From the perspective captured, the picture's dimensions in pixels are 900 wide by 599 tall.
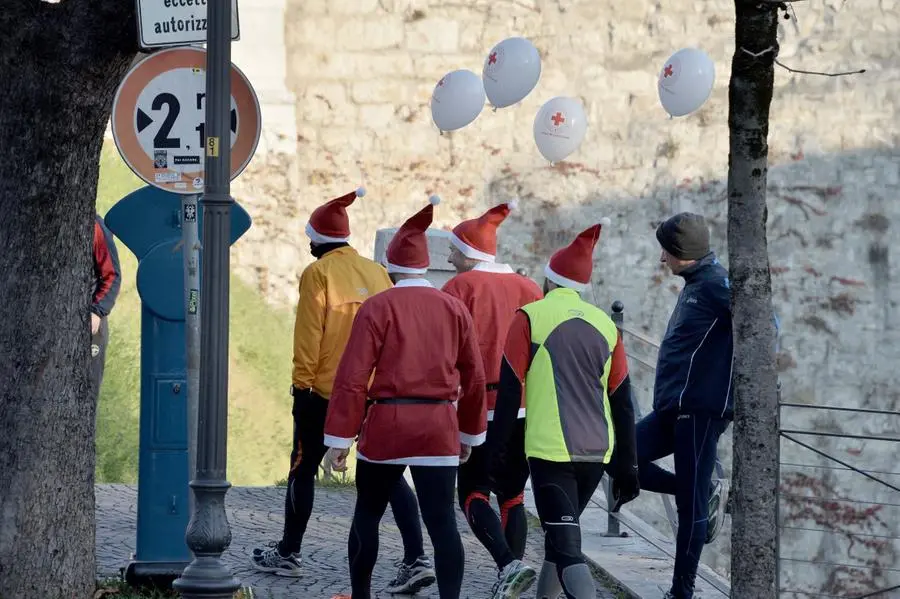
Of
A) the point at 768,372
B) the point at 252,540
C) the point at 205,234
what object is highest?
the point at 205,234

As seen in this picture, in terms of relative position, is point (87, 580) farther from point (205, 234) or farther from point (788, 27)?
point (788, 27)

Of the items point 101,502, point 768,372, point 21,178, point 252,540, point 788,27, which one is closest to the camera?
point 768,372

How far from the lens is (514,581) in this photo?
6238 millimetres

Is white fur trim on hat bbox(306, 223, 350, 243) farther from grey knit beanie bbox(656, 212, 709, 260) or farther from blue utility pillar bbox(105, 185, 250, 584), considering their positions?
grey knit beanie bbox(656, 212, 709, 260)

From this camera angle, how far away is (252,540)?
8.18 metres

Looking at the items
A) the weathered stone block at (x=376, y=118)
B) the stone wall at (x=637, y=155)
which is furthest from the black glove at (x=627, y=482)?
the weathered stone block at (x=376, y=118)

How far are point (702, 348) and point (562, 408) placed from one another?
115 cm

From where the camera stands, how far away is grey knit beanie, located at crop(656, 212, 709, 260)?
683cm

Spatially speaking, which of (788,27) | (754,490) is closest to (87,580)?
(754,490)

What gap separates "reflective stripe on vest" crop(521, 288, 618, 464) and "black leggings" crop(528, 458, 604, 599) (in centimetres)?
6

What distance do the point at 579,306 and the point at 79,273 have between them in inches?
78.2

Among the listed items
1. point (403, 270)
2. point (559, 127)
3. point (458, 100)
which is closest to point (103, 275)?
point (403, 270)

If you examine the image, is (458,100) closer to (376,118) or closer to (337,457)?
(376,118)

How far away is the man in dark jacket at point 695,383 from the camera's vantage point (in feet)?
22.1
